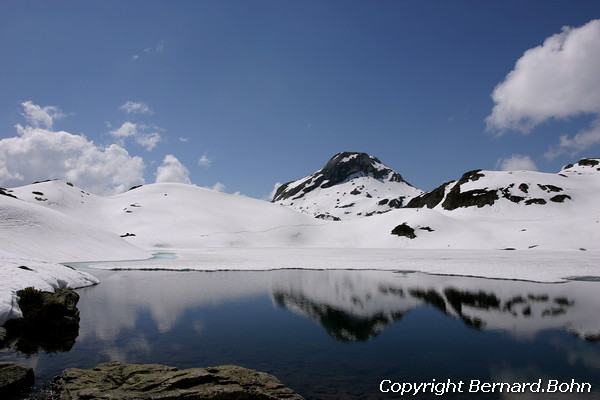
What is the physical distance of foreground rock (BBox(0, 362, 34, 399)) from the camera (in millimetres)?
10703

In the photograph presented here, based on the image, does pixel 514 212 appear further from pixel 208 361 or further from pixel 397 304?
pixel 208 361

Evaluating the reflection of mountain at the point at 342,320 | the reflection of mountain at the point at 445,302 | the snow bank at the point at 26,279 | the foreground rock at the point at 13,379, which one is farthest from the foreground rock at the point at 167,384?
the snow bank at the point at 26,279

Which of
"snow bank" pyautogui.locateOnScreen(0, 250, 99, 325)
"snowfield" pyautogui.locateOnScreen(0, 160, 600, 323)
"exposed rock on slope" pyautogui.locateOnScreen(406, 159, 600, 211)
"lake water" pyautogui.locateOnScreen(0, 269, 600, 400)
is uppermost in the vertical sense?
"exposed rock on slope" pyautogui.locateOnScreen(406, 159, 600, 211)

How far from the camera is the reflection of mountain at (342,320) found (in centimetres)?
1838

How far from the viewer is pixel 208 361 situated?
14.2 meters

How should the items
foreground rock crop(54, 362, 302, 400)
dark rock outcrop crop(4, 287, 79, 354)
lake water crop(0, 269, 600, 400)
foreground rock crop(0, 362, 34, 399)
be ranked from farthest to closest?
1. dark rock outcrop crop(4, 287, 79, 354)
2. lake water crop(0, 269, 600, 400)
3. foreground rock crop(0, 362, 34, 399)
4. foreground rock crop(54, 362, 302, 400)

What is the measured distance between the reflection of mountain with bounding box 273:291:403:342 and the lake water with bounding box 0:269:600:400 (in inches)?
2.9

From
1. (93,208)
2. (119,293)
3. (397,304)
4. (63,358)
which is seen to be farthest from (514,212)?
(93,208)

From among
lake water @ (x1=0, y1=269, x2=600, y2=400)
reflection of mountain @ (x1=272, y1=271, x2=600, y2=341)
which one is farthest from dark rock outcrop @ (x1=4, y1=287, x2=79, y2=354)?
reflection of mountain @ (x1=272, y1=271, x2=600, y2=341)

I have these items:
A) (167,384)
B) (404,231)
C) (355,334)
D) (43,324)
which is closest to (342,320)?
(355,334)

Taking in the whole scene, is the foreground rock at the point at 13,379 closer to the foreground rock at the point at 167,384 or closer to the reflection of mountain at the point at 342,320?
the foreground rock at the point at 167,384

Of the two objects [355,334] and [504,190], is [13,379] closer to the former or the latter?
[355,334]

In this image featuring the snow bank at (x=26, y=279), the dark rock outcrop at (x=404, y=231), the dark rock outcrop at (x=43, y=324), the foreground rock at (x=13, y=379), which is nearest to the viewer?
the foreground rock at (x=13, y=379)

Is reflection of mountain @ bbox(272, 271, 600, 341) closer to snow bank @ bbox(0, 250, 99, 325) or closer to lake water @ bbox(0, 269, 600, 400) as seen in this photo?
lake water @ bbox(0, 269, 600, 400)
